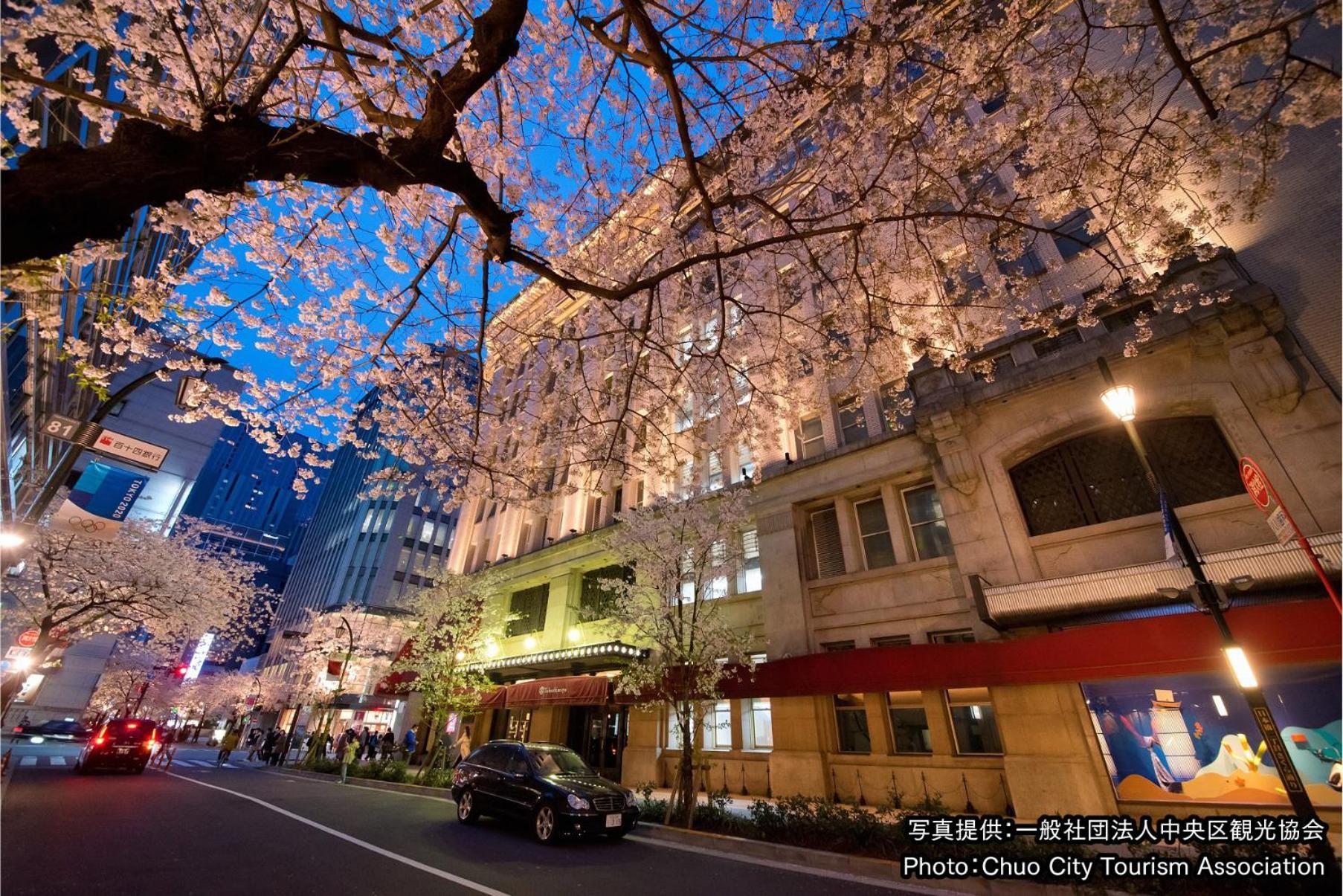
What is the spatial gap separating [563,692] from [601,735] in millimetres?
4146

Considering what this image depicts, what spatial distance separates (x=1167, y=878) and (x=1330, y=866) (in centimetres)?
143

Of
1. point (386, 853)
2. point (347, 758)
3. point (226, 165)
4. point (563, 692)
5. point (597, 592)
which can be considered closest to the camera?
point (226, 165)

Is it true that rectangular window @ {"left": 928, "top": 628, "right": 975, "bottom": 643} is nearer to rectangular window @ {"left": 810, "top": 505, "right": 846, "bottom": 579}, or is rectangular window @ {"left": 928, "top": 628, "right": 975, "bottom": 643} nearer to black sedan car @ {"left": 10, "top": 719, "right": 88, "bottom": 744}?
rectangular window @ {"left": 810, "top": 505, "right": 846, "bottom": 579}

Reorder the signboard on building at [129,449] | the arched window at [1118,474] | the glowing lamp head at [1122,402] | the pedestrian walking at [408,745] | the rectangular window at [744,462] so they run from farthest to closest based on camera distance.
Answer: the pedestrian walking at [408,745] → the rectangular window at [744,462] → the arched window at [1118,474] → the signboard on building at [129,449] → the glowing lamp head at [1122,402]

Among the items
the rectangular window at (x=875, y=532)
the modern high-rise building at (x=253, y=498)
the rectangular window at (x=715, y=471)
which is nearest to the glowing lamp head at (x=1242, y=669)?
the rectangular window at (x=875, y=532)

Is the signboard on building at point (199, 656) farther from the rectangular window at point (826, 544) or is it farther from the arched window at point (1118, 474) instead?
the arched window at point (1118, 474)

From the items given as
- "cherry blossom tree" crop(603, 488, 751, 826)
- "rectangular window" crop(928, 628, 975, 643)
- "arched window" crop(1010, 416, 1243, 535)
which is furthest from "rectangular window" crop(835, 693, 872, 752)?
"arched window" crop(1010, 416, 1243, 535)

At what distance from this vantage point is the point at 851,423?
17281 mm

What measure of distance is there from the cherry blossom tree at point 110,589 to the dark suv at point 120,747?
5633 mm

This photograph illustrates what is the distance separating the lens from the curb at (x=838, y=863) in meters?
6.20

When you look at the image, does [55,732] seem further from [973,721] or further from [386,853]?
[973,721]

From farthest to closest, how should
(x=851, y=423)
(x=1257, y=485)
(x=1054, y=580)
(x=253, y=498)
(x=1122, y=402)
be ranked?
(x=253, y=498), (x=851, y=423), (x=1054, y=580), (x=1122, y=402), (x=1257, y=485)

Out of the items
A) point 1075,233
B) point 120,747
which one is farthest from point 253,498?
point 1075,233

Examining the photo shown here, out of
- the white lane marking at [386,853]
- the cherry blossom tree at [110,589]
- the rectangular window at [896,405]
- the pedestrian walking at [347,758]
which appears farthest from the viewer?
the cherry blossom tree at [110,589]
